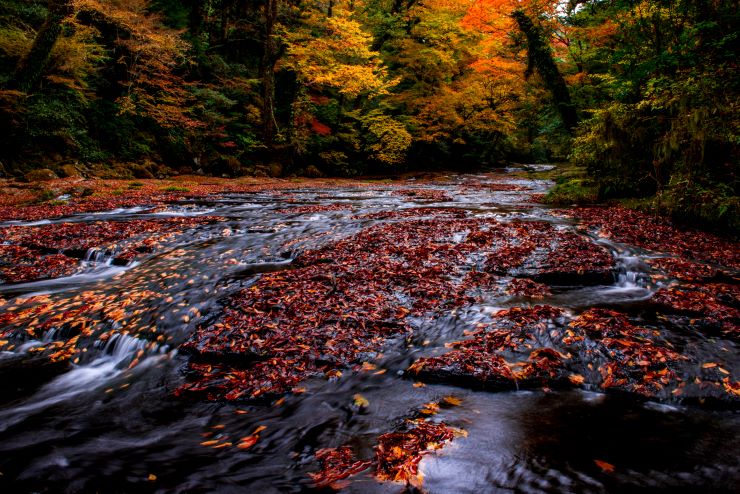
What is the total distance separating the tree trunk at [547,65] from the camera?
15000 mm

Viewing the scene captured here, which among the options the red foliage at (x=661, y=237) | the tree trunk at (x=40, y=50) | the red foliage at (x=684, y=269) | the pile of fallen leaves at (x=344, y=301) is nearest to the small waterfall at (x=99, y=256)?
the pile of fallen leaves at (x=344, y=301)

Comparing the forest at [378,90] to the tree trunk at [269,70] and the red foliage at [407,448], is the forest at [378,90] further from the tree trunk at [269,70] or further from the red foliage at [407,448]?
the red foliage at [407,448]

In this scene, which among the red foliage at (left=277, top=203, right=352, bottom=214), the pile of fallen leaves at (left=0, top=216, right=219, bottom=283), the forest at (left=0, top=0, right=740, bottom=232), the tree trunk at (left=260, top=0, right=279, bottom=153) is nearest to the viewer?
the pile of fallen leaves at (left=0, top=216, right=219, bottom=283)

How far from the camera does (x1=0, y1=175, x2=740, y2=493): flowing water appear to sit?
2391 millimetres

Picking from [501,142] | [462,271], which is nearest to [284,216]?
[462,271]

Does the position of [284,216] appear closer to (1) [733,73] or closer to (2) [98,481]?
(2) [98,481]

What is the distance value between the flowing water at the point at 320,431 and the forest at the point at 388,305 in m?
0.02

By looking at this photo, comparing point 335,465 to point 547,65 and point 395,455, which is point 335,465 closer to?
point 395,455

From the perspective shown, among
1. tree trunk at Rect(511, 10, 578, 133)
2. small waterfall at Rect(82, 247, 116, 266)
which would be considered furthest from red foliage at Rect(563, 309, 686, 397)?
tree trunk at Rect(511, 10, 578, 133)

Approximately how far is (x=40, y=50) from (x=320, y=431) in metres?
19.0

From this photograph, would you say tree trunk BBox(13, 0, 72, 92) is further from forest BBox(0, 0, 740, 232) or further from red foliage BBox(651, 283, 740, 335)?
red foliage BBox(651, 283, 740, 335)

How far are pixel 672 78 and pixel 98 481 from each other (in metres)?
11.8

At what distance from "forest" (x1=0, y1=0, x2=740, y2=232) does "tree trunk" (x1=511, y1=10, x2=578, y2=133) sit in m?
0.06

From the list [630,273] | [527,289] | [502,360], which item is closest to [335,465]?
[502,360]
